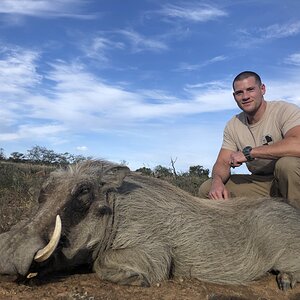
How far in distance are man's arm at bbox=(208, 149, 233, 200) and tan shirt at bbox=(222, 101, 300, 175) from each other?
0.39 ft

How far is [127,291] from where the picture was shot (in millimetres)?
3324

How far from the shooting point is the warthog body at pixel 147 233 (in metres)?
3.46

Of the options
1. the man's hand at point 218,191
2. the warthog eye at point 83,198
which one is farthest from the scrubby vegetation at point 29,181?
the man's hand at point 218,191

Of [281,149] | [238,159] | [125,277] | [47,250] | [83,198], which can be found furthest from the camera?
[238,159]

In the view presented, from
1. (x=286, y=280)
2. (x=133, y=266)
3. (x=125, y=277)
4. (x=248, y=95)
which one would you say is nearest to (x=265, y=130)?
(x=248, y=95)

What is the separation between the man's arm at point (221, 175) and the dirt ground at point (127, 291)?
3.87ft

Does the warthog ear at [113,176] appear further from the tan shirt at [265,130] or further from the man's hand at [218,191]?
the tan shirt at [265,130]

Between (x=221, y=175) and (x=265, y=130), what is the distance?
68 centimetres

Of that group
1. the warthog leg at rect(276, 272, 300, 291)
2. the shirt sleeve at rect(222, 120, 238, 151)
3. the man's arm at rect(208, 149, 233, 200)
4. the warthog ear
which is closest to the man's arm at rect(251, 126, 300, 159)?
the man's arm at rect(208, 149, 233, 200)

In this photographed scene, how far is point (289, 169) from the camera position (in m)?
4.84

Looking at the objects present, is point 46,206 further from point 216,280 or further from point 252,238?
point 252,238

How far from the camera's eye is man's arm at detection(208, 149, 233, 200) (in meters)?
5.05

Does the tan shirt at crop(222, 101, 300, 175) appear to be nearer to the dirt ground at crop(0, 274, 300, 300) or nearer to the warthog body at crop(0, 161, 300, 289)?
the warthog body at crop(0, 161, 300, 289)

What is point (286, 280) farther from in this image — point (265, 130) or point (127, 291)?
point (265, 130)
